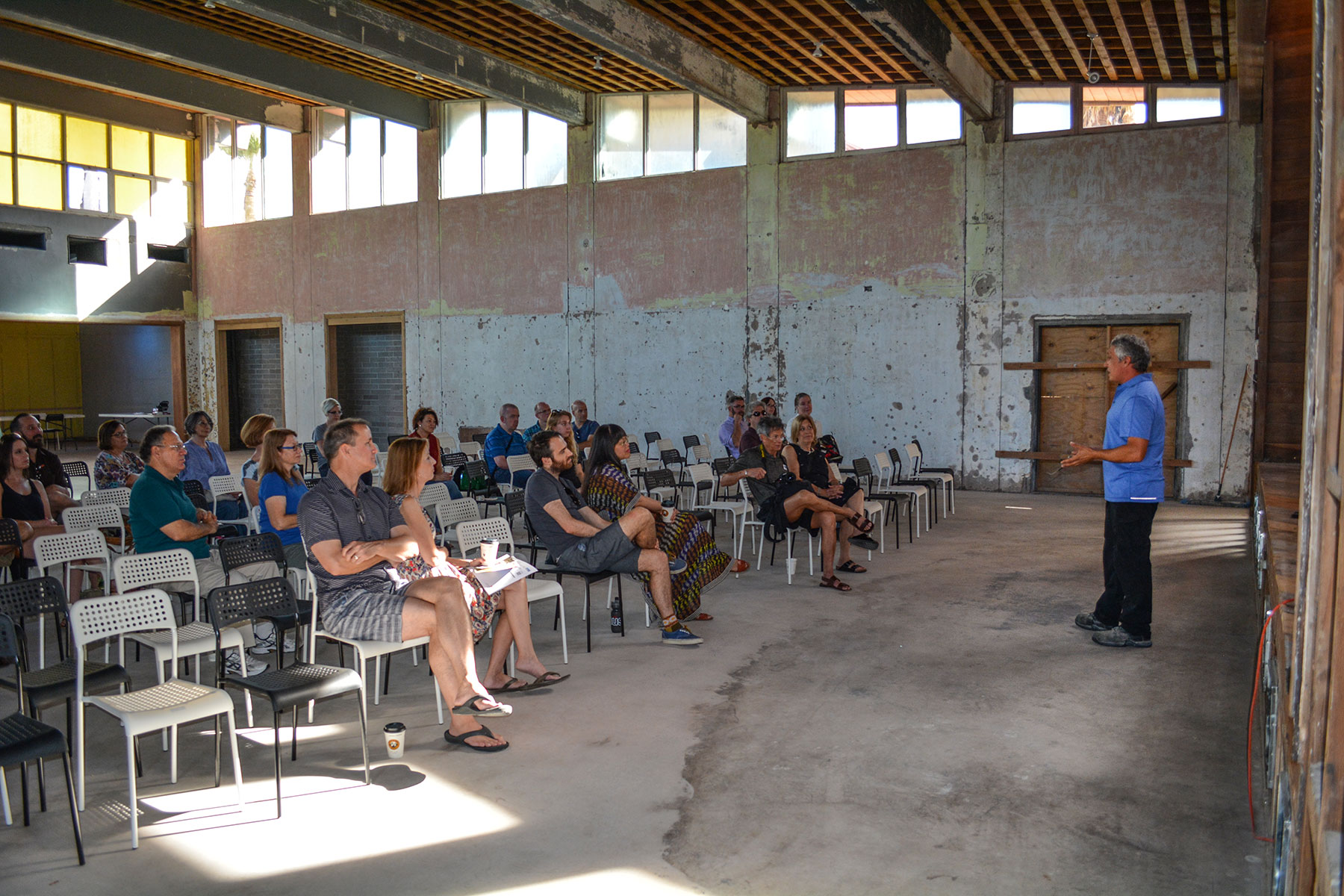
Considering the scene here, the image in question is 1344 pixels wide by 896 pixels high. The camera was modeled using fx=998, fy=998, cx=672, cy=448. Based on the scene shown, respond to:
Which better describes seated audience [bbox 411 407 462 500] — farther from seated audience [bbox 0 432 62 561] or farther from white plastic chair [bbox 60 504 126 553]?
seated audience [bbox 0 432 62 561]

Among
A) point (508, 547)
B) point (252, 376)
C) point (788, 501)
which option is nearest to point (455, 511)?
point (508, 547)

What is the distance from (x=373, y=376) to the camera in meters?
17.1

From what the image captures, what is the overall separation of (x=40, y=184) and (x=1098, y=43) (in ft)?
52.7

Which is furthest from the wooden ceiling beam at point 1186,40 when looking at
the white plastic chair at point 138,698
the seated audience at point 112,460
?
the seated audience at point 112,460

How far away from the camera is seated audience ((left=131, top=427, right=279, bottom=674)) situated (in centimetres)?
494

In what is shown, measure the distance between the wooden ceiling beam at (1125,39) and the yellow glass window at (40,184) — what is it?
1617 cm

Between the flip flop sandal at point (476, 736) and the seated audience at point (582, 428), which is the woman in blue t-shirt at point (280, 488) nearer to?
the flip flop sandal at point (476, 736)

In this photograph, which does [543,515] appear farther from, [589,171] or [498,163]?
[498,163]

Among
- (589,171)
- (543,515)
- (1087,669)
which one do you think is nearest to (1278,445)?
(1087,669)

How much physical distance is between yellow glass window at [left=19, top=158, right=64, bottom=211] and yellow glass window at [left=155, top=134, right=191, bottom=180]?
5.88 feet

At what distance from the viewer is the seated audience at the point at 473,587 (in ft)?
14.5

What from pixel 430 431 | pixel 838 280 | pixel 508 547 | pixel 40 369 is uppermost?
pixel 838 280

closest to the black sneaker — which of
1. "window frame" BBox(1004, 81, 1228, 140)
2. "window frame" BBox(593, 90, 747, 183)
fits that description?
"window frame" BBox(1004, 81, 1228, 140)

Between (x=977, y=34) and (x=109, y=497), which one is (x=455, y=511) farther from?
(x=977, y=34)
